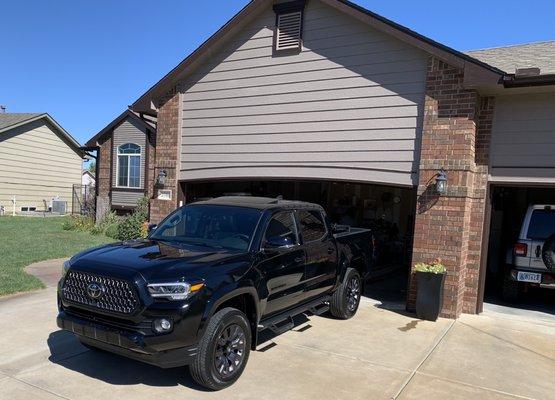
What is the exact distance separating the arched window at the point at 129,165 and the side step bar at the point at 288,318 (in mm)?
13914

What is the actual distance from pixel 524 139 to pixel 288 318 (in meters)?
4.92

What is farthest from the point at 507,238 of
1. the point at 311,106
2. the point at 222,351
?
the point at 222,351

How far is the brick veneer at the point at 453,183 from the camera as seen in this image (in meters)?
7.30

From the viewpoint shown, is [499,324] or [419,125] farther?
[419,125]

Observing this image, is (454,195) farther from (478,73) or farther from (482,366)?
(482,366)

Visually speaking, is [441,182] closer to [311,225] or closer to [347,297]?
[347,297]

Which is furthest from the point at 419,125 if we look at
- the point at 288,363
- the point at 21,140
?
the point at 21,140

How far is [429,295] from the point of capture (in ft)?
23.7

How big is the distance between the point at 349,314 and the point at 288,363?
2234mm

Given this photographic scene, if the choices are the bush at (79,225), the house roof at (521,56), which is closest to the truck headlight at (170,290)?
the house roof at (521,56)

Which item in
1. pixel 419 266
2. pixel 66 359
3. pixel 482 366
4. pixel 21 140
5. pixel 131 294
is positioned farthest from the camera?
pixel 21 140

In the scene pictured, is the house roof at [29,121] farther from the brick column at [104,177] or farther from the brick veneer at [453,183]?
the brick veneer at [453,183]

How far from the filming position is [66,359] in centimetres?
490

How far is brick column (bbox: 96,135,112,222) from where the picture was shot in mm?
19500
